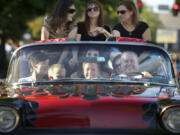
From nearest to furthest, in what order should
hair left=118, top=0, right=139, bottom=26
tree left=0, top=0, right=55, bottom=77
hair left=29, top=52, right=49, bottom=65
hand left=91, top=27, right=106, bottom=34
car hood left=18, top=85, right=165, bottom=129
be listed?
car hood left=18, top=85, right=165, bottom=129, hair left=29, top=52, right=49, bottom=65, hand left=91, top=27, right=106, bottom=34, hair left=118, top=0, right=139, bottom=26, tree left=0, top=0, right=55, bottom=77

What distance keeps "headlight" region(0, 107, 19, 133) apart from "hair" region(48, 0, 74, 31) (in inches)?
115

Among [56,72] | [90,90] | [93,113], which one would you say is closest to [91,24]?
[56,72]

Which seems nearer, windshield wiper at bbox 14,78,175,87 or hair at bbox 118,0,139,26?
windshield wiper at bbox 14,78,175,87

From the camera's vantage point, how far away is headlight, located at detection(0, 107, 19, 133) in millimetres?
3365

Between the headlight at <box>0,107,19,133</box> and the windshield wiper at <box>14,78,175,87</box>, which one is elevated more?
the windshield wiper at <box>14,78,175,87</box>

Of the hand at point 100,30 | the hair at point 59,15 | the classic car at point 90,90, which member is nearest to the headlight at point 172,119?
the classic car at point 90,90

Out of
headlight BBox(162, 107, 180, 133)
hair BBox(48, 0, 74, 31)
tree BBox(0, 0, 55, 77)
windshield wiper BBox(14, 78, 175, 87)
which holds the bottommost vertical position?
headlight BBox(162, 107, 180, 133)

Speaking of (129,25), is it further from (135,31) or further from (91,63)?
(91,63)

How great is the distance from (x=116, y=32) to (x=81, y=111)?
3156mm

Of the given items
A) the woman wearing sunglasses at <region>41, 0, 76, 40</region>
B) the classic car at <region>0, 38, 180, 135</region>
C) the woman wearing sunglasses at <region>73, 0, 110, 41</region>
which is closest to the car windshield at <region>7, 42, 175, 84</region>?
the classic car at <region>0, 38, 180, 135</region>

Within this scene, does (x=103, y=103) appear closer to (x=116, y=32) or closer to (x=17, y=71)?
(x=17, y=71)

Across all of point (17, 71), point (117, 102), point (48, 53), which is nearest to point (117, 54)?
point (48, 53)

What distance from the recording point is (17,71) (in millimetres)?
4875

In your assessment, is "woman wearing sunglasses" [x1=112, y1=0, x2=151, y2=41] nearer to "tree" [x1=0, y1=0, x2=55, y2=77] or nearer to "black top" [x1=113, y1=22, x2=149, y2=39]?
"black top" [x1=113, y1=22, x2=149, y2=39]
